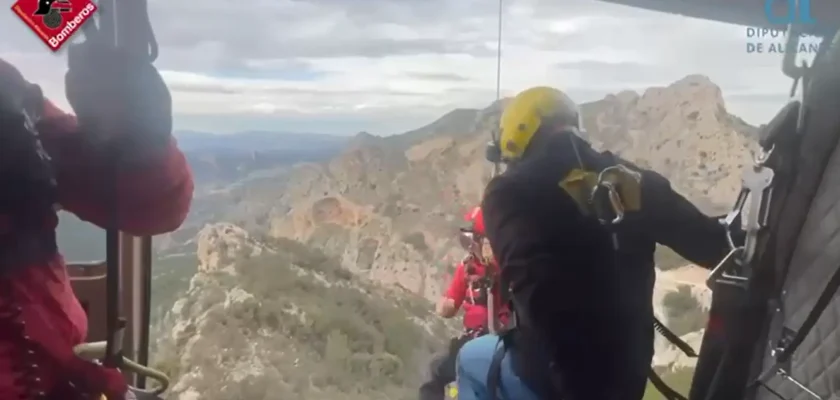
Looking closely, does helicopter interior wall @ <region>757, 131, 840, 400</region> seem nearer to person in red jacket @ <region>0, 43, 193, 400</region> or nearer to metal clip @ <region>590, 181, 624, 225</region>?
metal clip @ <region>590, 181, 624, 225</region>

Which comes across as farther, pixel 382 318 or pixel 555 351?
pixel 382 318

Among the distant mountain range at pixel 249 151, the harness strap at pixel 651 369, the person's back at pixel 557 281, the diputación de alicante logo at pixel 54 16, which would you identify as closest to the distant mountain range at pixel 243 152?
the distant mountain range at pixel 249 151

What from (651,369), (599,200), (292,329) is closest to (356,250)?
(292,329)

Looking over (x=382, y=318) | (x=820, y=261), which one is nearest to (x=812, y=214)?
(x=820, y=261)

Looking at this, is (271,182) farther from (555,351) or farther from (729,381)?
(729,381)

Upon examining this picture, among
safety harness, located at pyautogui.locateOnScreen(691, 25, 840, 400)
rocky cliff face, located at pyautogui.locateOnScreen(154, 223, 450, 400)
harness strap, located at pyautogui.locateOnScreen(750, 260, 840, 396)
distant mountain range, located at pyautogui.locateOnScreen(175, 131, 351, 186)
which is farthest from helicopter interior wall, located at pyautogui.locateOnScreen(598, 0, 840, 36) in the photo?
rocky cliff face, located at pyautogui.locateOnScreen(154, 223, 450, 400)

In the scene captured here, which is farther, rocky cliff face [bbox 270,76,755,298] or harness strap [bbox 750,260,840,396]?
rocky cliff face [bbox 270,76,755,298]

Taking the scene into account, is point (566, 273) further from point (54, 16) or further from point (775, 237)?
point (54, 16)

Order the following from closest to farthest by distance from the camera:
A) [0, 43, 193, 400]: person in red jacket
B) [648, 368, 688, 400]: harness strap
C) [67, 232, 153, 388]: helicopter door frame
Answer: [0, 43, 193, 400]: person in red jacket, [67, 232, 153, 388]: helicopter door frame, [648, 368, 688, 400]: harness strap
